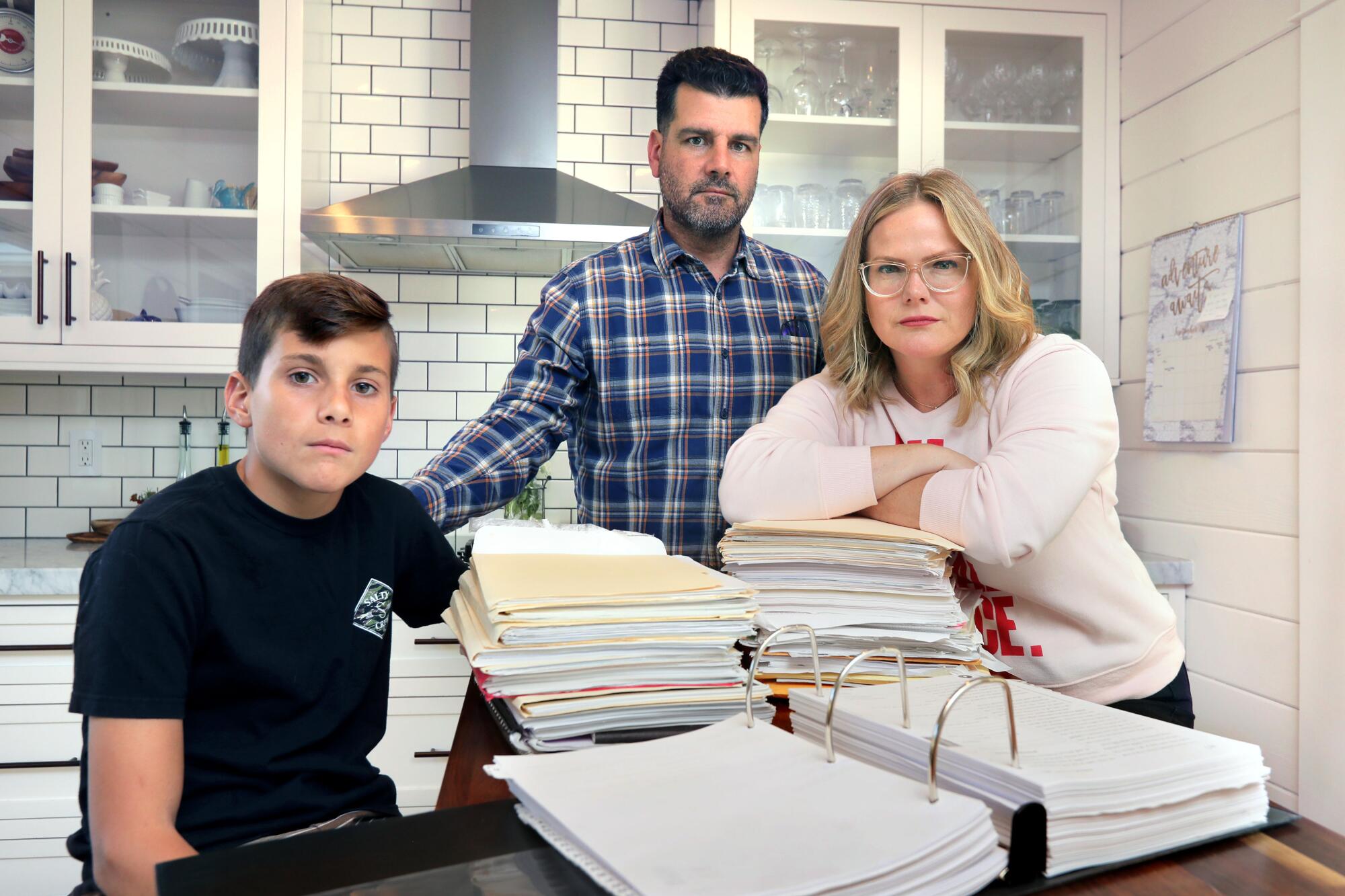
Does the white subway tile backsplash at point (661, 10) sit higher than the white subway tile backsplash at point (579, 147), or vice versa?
the white subway tile backsplash at point (661, 10)

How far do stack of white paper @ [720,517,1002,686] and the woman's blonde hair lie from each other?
395 mm

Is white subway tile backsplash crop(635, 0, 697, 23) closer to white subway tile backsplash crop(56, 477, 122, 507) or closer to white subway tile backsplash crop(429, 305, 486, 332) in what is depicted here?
white subway tile backsplash crop(429, 305, 486, 332)

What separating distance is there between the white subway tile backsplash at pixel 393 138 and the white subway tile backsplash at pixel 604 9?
2.05 ft

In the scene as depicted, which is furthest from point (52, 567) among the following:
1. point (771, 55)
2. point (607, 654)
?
point (771, 55)

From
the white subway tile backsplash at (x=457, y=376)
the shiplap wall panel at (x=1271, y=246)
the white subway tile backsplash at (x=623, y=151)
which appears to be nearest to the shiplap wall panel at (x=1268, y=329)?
the shiplap wall panel at (x=1271, y=246)

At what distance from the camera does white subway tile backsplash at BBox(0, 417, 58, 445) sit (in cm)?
274

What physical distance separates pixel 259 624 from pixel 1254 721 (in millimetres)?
2207

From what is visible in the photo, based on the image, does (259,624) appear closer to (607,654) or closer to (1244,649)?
(607,654)

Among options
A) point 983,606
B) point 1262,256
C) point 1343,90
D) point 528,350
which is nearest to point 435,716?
point 528,350

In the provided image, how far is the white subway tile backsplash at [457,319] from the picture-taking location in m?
2.92

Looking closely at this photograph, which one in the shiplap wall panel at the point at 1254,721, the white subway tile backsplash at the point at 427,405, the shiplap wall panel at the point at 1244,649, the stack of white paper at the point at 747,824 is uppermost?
the white subway tile backsplash at the point at 427,405

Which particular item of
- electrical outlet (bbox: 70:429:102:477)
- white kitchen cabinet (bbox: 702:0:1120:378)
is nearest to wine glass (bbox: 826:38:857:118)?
white kitchen cabinet (bbox: 702:0:1120:378)

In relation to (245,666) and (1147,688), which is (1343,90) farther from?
(245,666)

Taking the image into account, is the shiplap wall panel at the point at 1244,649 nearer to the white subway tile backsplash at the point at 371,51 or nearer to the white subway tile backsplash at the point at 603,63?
the white subway tile backsplash at the point at 603,63
